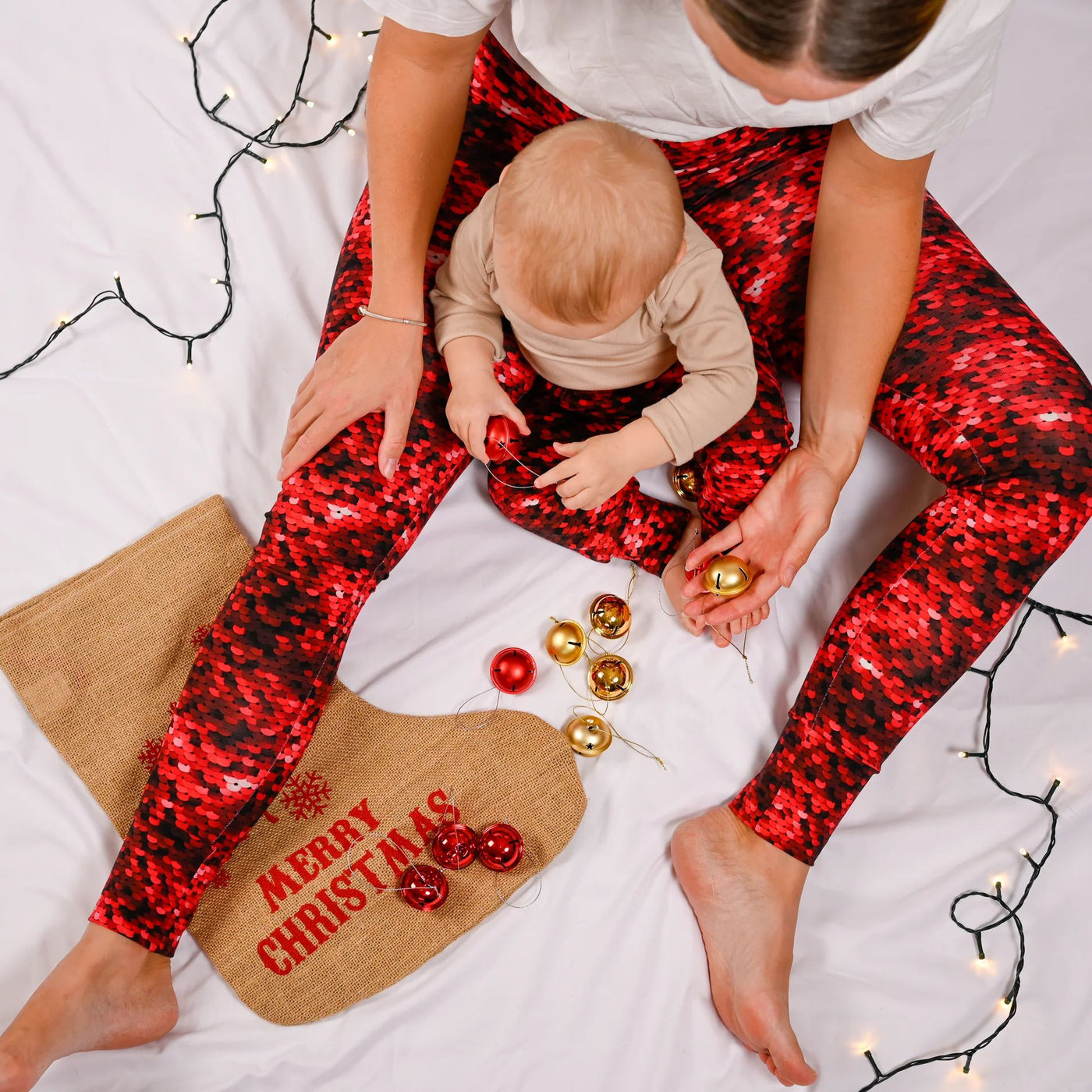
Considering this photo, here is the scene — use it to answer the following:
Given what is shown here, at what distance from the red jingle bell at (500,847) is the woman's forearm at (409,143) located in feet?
1.80

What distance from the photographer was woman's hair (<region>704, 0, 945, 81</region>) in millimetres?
496

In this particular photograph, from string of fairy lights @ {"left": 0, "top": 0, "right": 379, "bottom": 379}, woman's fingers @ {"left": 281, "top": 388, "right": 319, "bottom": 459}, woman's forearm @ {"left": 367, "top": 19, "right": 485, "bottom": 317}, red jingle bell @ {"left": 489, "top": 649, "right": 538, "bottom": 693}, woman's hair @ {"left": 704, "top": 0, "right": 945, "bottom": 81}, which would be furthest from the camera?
string of fairy lights @ {"left": 0, "top": 0, "right": 379, "bottom": 379}

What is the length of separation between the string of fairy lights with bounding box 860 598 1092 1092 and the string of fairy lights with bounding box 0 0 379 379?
105 centimetres

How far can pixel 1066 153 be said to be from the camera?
1.24 metres

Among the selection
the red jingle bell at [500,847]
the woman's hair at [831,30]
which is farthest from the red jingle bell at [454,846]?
the woman's hair at [831,30]

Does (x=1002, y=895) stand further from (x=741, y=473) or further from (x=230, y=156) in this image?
(x=230, y=156)

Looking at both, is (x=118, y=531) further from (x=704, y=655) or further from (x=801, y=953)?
(x=801, y=953)

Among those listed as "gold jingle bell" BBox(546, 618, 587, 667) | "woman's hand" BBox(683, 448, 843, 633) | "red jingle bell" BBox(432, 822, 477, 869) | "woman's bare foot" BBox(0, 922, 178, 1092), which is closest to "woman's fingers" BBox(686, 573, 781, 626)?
"woman's hand" BBox(683, 448, 843, 633)

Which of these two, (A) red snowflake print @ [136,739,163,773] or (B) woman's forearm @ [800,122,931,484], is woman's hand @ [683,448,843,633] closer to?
(B) woman's forearm @ [800,122,931,484]

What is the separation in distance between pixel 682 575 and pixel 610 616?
0.33ft

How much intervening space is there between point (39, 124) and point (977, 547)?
1271mm

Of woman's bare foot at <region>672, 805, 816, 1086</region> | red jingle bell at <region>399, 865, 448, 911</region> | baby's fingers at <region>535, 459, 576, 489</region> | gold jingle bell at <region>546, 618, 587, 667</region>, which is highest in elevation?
baby's fingers at <region>535, 459, 576, 489</region>

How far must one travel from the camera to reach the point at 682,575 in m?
1.09

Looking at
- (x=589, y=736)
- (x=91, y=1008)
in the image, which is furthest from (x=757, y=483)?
(x=91, y=1008)
